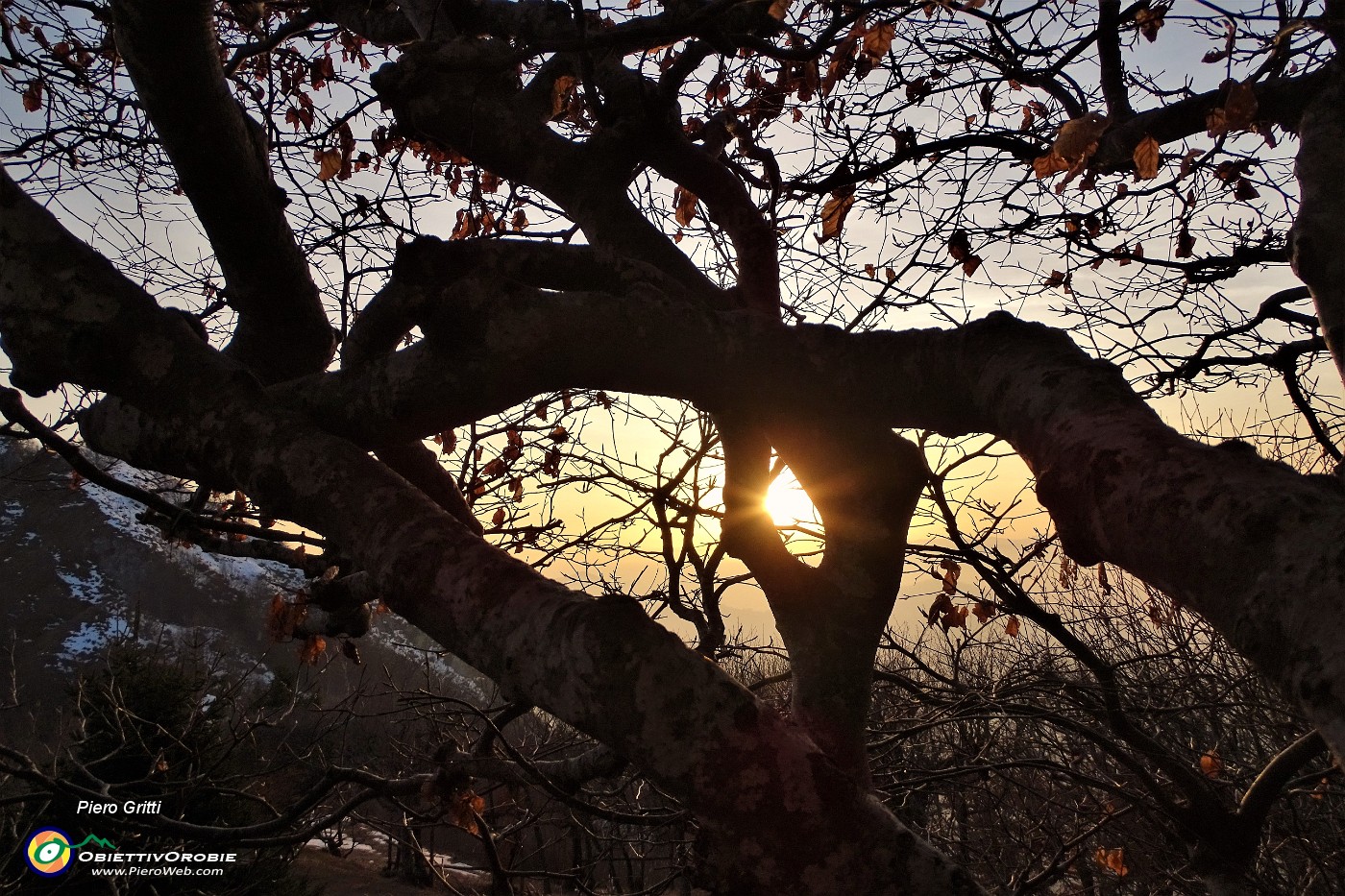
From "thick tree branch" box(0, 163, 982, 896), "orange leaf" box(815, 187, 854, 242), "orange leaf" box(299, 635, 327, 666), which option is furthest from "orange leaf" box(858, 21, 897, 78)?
"orange leaf" box(299, 635, 327, 666)

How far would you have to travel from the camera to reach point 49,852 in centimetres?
664

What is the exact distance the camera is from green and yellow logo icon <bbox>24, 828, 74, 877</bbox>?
624 centimetres

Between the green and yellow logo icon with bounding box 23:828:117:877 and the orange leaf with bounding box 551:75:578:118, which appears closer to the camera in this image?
the orange leaf with bounding box 551:75:578:118

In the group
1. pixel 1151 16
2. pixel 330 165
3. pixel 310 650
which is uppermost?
pixel 1151 16


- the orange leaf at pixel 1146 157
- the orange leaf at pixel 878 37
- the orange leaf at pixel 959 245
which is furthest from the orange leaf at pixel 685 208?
the orange leaf at pixel 1146 157

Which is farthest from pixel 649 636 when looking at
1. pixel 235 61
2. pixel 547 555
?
pixel 235 61

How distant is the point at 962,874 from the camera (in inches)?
46.3

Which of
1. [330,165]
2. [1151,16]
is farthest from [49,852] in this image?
[1151,16]

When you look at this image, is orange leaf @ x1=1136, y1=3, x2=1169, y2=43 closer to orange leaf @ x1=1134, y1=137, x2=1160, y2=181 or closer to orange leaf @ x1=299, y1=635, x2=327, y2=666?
orange leaf @ x1=1134, y1=137, x2=1160, y2=181

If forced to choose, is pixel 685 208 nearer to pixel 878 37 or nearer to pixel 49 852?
pixel 878 37

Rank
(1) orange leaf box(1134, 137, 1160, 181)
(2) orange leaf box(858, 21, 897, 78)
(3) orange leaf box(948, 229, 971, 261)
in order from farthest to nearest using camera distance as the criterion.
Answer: (3) orange leaf box(948, 229, 971, 261), (2) orange leaf box(858, 21, 897, 78), (1) orange leaf box(1134, 137, 1160, 181)

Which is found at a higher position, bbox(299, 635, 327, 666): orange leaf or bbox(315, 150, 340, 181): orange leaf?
bbox(315, 150, 340, 181): orange leaf

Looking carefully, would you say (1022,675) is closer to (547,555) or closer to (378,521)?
(547,555)

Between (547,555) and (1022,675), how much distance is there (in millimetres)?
2820
